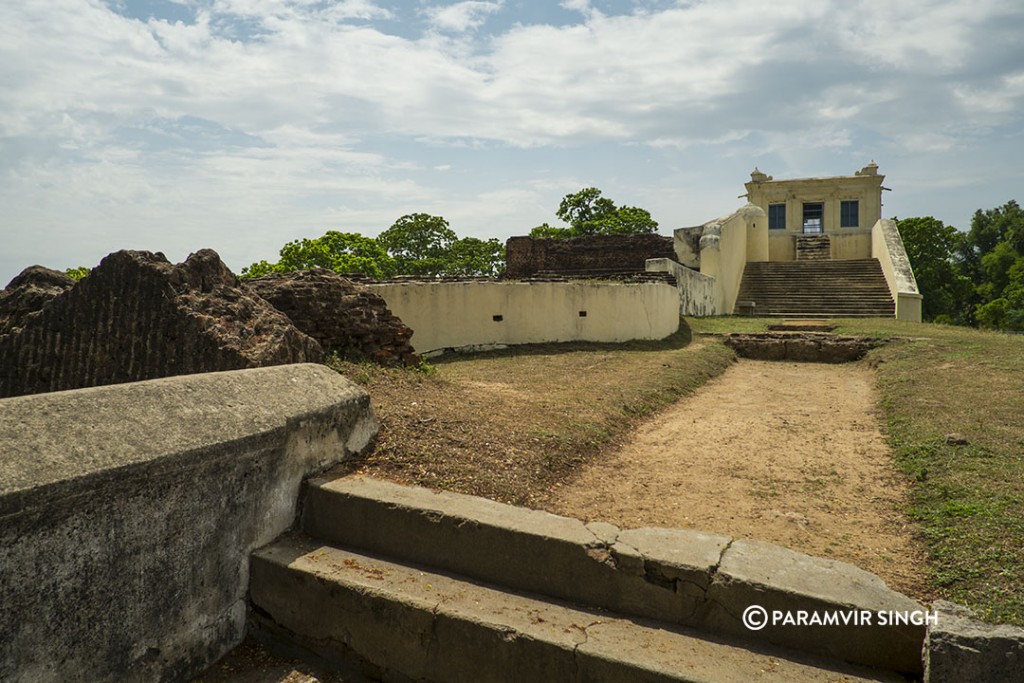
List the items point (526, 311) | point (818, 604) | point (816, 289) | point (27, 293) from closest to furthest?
point (818, 604) → point (27, 293) → point (526, 311) → point (816, 289)

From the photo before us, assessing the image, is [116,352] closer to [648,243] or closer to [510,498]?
[510,498]

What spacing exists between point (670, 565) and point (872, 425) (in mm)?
3846

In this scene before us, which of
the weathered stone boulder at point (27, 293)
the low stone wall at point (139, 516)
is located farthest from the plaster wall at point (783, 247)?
the low stone wall at point (139, 516)

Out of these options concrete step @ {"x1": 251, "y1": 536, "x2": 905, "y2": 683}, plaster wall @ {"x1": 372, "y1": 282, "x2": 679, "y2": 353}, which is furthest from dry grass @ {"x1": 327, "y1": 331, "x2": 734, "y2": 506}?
plaster wall @ {"x1": 372, "y1": 282, "x2": 679, "y2": 353}

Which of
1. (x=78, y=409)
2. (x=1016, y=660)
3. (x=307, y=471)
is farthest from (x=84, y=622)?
(x=1016, y=660)

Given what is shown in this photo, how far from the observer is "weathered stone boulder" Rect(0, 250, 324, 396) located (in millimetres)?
4129

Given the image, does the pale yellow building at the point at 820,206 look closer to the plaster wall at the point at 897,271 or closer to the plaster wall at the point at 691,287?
the plaster wall at the point at 897,271

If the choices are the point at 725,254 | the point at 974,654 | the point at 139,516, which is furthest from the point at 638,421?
the point at 725,254

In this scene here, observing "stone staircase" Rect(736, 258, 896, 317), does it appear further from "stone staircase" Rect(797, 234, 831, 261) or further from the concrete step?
the concrete step

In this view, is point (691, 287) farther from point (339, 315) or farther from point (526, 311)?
point (339, 315)

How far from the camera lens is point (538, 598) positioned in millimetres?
2742

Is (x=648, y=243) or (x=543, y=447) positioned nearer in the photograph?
(x=543, y=447)

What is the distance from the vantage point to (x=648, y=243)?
58.9 ft

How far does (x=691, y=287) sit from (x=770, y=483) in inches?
467
